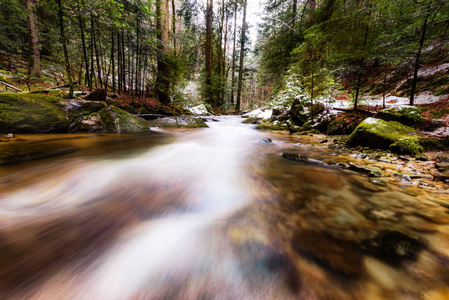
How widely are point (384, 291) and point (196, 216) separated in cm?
133

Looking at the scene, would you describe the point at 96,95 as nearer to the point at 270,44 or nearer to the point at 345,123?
the point at 345,123

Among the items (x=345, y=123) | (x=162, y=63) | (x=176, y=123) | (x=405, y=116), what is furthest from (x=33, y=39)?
(x=405, y=116)

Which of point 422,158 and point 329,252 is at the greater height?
point 422,158

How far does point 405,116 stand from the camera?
4.07 metres

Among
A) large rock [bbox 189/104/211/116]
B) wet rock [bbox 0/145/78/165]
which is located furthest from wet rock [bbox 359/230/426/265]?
large rock [bbox 189/104/211/116]

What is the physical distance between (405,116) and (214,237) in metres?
5.30

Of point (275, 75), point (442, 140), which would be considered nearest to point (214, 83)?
point (275, 75)

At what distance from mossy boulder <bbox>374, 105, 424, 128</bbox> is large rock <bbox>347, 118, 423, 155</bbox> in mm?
366

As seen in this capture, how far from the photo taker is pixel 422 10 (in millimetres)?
3484

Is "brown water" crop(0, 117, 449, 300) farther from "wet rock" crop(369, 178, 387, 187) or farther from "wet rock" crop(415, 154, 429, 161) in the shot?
"wet rock" crop(415, 154, 429, 161)

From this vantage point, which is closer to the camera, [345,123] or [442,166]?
[442,166]

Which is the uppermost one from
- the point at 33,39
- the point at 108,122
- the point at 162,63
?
the point at 33,39

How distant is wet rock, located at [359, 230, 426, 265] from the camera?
3.65 ft

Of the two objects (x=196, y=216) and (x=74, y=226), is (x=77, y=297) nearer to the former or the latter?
(x=74, y=226)
